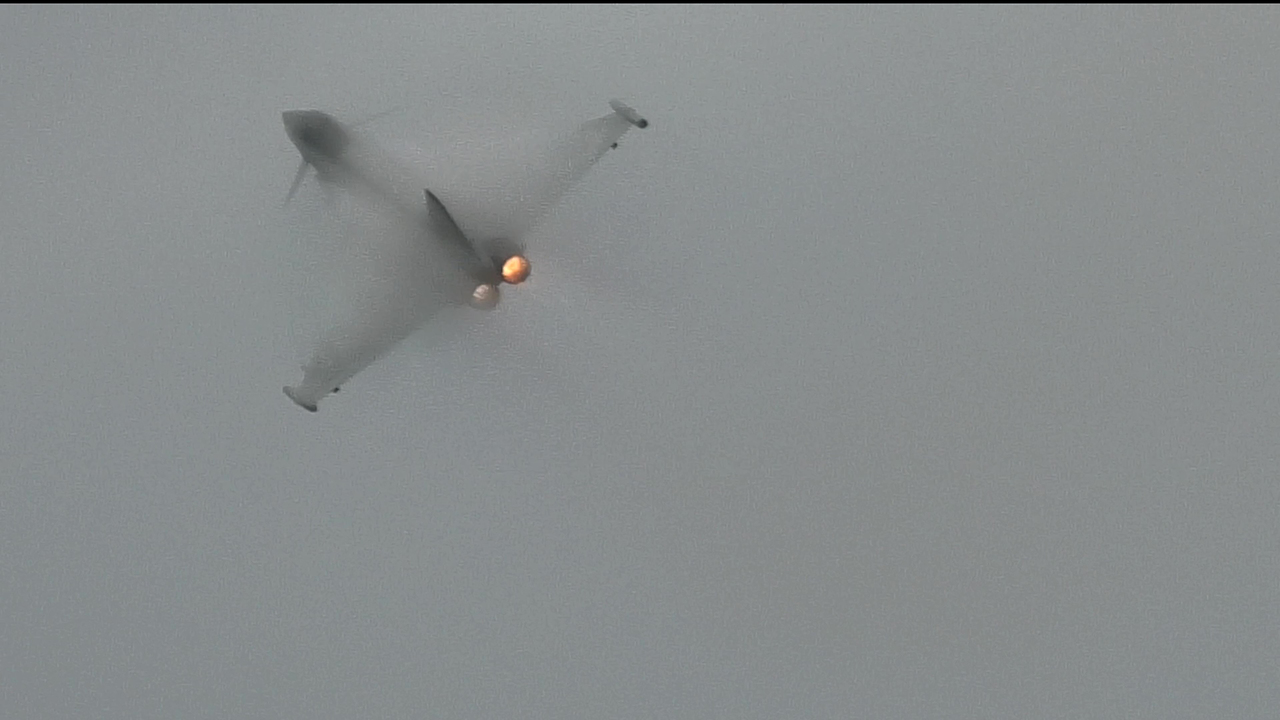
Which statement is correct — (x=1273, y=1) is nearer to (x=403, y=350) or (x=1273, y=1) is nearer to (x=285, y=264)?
(x=403, y=350)

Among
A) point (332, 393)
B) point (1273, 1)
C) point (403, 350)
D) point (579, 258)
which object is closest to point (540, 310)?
point (579, 258)

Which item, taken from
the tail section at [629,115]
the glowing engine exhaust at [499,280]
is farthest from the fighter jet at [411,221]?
the tail section at [629,115]

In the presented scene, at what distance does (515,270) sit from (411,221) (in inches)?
21.4

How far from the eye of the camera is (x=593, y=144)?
4.96 m

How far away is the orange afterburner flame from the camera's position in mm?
4637

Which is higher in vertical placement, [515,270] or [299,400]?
[515,270]

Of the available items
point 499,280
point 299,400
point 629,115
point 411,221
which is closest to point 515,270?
point 499,280

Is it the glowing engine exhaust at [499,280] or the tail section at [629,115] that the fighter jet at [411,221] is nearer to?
the glowing engine exhaust at [499,280]

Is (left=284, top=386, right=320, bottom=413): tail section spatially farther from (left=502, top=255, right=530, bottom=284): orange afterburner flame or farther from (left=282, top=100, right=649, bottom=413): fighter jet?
(left=502, top=255, right=530, bottom=284): orange afterburner flame

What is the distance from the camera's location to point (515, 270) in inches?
183

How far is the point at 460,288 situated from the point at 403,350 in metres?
0.46

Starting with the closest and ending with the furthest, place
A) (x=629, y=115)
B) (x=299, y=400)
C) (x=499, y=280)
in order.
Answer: (x=629, y=115), (x=499, y=280), (x=299, y=400)

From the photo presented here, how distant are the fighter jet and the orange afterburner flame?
89mm

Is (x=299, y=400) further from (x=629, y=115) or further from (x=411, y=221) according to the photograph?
(x=629, y=115)
